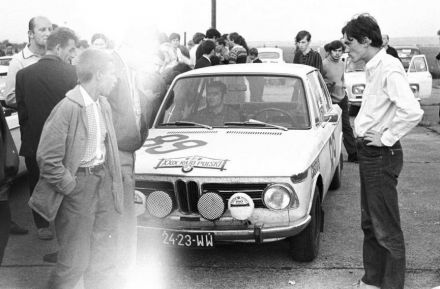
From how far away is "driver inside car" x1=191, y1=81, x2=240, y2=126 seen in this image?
237 inches

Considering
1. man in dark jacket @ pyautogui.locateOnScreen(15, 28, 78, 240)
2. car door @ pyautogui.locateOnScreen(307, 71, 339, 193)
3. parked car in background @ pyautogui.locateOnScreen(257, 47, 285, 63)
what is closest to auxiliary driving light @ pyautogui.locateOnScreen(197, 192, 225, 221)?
car door @ pyautogui.locateOnScreen(307, 71, 339, 193)

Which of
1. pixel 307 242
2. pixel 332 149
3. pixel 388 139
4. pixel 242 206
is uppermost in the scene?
pixel 388 139

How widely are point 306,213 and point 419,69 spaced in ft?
44.2

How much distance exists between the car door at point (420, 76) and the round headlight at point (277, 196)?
42.0ft

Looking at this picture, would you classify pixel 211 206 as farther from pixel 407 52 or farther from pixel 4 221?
pixel 407 52

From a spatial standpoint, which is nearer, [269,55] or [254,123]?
[254,123]

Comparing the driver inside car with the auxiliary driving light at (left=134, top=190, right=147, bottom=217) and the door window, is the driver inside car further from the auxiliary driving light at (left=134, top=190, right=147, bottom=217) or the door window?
the door window

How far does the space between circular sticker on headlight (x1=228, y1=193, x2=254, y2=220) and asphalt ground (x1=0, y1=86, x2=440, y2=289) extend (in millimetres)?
523

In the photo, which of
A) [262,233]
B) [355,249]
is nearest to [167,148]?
[262,233]

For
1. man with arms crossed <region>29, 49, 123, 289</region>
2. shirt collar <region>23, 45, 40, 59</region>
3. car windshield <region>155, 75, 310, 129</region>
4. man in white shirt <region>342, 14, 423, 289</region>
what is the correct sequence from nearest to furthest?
man with arms crossed <region>29, 49, 123, 289</region>
man in white shirt <region>342, 14, 423, 289</region>
car windshield <region>155, 75, 310, 129</region>
shirt collar <region>23, 45, 40, 59</region>

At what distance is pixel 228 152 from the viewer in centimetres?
515

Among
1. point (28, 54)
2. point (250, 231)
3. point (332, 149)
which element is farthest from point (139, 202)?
point (332, 149)

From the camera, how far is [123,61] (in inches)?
173

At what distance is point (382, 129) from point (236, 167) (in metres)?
1.21
